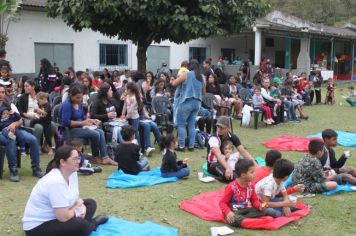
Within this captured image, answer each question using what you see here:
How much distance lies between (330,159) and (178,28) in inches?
250

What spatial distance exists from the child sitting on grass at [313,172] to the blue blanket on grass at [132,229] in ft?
7.42

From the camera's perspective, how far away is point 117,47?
74.6ft

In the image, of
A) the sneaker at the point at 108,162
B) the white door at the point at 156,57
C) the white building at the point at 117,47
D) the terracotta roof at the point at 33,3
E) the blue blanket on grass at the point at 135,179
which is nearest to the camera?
the blue blanket on grass at the point at 135,179

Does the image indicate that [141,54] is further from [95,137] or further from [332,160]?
[332,160]

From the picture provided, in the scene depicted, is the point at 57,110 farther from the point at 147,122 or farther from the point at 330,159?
the point at 330,159

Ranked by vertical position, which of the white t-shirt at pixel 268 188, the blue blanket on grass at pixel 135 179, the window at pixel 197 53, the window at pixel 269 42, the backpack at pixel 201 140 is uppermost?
the window at pixel 269 42

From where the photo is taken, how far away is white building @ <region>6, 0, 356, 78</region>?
1872 cm

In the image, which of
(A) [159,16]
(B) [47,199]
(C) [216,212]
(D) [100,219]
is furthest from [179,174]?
(A) [159,16]

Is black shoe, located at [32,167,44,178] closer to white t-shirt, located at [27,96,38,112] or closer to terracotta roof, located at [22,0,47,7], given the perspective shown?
white t-shirt, located at [27,96,38,112]

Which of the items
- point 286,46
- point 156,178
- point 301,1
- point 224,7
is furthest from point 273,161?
point 301,1

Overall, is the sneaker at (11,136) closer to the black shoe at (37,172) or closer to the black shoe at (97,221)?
the black shoe at (37,172)

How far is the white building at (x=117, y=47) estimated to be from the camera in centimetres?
1872

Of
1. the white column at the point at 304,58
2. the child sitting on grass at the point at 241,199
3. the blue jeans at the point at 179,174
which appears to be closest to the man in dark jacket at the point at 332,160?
the child sitting on grass at the point at 241,199

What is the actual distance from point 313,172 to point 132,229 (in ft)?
9.00
